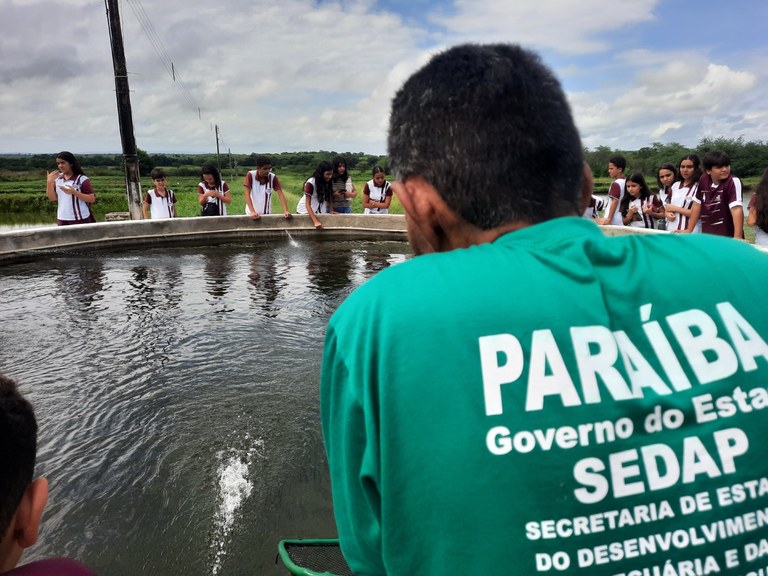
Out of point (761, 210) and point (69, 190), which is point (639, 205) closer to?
point (761, 210)

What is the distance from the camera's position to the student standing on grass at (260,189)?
1120cm

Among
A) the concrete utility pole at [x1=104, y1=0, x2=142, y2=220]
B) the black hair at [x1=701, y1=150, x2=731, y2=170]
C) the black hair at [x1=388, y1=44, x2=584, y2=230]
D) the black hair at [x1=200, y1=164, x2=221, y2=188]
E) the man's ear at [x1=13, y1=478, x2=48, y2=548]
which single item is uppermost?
the concrete utility pole at [x1=104, y1=0, x2=142, y2=220]

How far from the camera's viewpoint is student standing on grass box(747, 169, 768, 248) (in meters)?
4.75

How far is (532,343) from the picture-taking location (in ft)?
2.94

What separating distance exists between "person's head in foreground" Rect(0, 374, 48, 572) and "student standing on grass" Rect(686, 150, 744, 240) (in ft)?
26.2

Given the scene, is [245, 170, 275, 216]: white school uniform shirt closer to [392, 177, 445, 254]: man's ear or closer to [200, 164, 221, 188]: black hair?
[200, 164, 221, 188]: black hair

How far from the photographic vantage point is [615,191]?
9477 millimetres

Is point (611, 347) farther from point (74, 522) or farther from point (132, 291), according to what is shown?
point (132, 291)

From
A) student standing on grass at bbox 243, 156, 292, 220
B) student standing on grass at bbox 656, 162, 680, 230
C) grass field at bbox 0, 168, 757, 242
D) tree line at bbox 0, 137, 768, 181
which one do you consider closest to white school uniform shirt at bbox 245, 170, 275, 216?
student standing on grass at bbox 243, 156, 292, 220

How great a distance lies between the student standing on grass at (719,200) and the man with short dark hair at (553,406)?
7.37m

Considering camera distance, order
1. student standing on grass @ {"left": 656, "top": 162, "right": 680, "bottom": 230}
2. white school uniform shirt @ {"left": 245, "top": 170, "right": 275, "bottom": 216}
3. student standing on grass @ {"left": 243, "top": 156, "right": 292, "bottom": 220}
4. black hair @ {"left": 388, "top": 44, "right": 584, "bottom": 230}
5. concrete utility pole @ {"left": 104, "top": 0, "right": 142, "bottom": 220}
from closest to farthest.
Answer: black hair @ {"left": 388, "top": 44, "right": 584, "bottom": 230} → student standing on grass @ {"left": 656, "top": 162, "right": 680, "bottom": 230} → student standing on grass @ {"left": 243, "top": 156, "right": 292, "bottom": 220} → white school uniform shirt @ {"left": 245, "top": 170, "right": 275, "bottom": 216} → concrete utility pole @ {"left": 104, "top": 0, "right": 142, "bottom": 220}

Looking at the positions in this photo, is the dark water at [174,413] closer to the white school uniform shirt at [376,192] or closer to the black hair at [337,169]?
the black hair at [337,169]

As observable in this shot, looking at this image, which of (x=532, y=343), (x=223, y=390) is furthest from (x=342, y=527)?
(x=223, y=390)

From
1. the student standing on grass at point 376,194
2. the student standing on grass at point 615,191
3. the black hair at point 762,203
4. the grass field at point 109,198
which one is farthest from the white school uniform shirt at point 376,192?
the black hair at point 762,203
